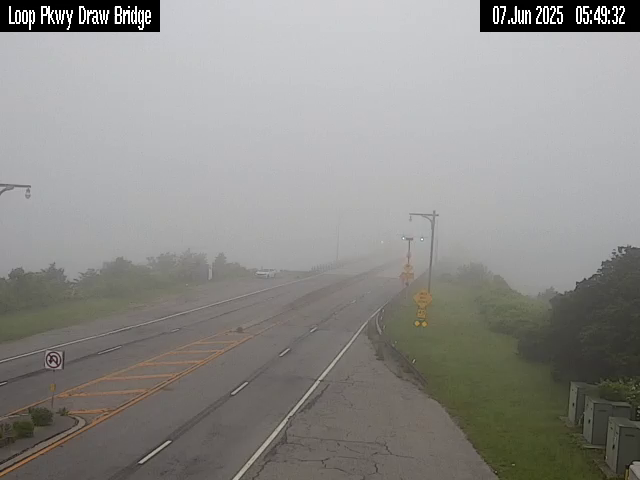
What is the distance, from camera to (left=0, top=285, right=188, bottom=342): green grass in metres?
31.6

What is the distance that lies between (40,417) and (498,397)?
556 inches

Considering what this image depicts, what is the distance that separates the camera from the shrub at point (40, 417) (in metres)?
15.9

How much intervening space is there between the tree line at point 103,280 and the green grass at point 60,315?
2.49 feet

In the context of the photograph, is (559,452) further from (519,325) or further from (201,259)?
(201,259)

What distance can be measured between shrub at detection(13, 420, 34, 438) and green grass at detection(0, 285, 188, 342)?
51.8ft

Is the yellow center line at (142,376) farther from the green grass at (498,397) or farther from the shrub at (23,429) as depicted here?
the green grass at (498,397)

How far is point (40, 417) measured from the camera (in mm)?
15875

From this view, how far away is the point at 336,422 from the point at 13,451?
8.19 meters

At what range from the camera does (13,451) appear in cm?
1401

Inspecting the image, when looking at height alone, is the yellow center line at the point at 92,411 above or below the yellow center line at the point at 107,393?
above

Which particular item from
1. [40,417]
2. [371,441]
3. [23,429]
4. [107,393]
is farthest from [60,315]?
[371,441]

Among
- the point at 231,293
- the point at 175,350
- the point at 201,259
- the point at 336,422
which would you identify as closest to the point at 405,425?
the point at 336,422

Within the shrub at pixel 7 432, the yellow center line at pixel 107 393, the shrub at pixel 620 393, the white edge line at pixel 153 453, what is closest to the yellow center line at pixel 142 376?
the yellow center line at pixel 107 393

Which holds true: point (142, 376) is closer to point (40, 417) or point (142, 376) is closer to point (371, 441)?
point (40, 417)
